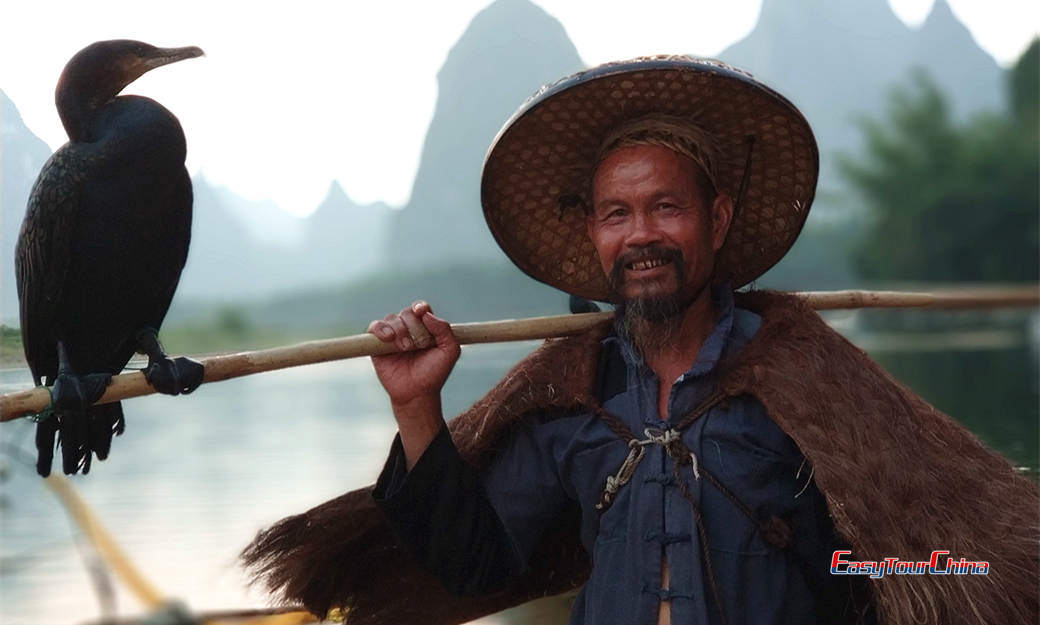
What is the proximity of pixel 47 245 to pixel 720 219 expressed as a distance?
1.05 metres

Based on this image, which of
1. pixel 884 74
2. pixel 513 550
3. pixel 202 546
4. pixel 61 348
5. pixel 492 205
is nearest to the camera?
pixel 61 348

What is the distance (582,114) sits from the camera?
1.89 m

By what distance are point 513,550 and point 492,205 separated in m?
0.60

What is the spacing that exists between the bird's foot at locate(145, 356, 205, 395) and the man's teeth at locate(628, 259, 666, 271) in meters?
0.69

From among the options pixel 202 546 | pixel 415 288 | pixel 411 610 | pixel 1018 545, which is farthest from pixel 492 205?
pixel 415 288

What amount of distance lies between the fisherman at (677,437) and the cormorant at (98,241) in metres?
0.39

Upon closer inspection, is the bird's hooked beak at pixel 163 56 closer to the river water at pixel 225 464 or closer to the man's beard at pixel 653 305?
the river water at pixel 225 464

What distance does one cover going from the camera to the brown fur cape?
1.65 metres

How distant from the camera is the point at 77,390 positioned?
1.41 meters

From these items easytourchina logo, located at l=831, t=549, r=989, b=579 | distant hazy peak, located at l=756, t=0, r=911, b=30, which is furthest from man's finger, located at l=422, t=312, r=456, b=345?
distant hazy peak, located at l=756, t=0, r=911, b=30

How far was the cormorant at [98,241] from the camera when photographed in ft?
4.60

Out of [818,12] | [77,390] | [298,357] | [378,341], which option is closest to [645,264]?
[378,341]

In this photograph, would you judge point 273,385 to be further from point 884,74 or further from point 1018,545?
point 884,74

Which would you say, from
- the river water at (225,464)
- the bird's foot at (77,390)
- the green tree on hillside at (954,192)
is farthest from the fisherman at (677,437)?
the green tree on hillside at (954,192)
